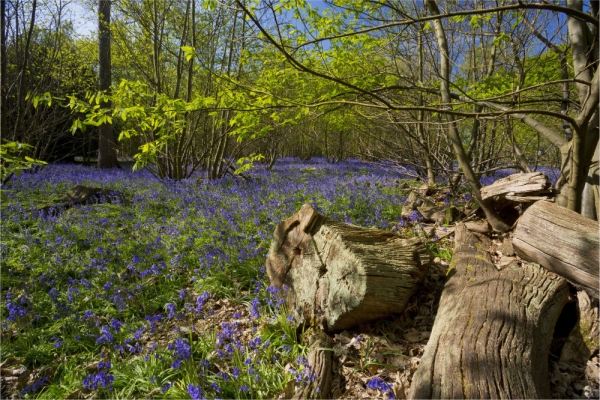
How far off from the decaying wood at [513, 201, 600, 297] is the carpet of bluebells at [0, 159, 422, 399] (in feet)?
6.63

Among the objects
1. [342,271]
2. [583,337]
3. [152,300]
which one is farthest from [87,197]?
[583,337]

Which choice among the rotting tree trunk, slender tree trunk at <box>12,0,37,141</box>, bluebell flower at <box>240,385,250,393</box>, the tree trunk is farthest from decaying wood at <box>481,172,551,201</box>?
the tree trunk

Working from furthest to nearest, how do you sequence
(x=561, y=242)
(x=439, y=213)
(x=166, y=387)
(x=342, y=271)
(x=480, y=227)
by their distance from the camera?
(x=439, y=213) → (x=480, y=227) → (x=342, y=271) → (x=561, y=242) → (x=166, y=387)

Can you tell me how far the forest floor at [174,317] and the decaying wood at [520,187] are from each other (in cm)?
89

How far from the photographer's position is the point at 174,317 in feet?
11.5

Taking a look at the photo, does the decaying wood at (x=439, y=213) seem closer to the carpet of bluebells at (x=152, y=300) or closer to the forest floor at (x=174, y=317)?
the forest floor at (x=174, y=317)

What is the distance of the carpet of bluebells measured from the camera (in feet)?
8.70

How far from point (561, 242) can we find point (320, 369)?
2.22m

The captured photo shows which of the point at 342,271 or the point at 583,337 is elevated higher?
the point at 342,271

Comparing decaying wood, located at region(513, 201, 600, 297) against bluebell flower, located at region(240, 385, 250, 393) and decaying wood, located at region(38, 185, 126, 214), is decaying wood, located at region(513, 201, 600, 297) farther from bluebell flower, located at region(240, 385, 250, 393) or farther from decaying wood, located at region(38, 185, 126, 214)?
decaying wood, located at region(38, 185, 126, 214)

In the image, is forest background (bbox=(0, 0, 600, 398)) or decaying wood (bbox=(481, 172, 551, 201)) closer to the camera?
forest background (bbox=(0, 0, 600, 398))

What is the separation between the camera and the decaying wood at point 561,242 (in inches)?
102

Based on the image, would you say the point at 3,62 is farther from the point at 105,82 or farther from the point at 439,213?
the point at 439,213

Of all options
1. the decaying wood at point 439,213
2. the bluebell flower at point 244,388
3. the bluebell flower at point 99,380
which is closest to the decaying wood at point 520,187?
the decaying wood at point 439,213
